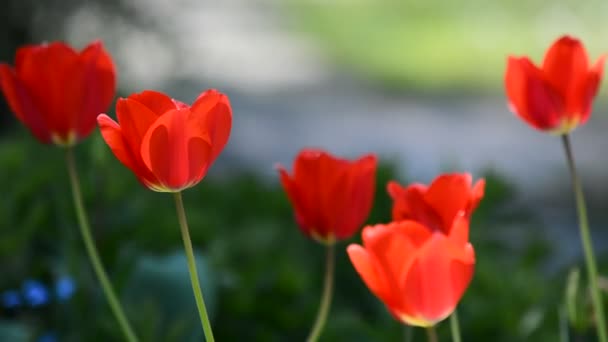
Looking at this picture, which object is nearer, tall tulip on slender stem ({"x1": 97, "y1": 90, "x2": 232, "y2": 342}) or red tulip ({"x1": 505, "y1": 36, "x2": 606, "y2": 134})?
tall tulip on slender stem ({"x1": 97, "y1": 90, "x2": 232, "y2": 342})

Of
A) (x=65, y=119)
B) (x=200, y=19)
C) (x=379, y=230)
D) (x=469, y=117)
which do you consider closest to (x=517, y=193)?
(x=65, y=119)

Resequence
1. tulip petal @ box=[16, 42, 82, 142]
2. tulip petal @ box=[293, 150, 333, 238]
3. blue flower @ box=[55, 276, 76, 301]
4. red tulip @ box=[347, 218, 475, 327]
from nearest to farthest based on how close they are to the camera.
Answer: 1. red tulip @ box=[347, 218, 475, 327]
2. tulip petal @ box=[293, 150, 333, 238]
3. tulip petal @ box=[16, 42, 82, 142]
4. blue flower @ box=[55, 276, 76, 301]

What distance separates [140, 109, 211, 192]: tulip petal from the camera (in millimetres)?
1038

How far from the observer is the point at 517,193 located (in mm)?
2643

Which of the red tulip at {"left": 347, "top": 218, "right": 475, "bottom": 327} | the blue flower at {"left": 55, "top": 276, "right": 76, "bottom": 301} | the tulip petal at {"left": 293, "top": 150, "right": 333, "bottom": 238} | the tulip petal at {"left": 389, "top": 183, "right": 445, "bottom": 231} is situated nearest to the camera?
the red tulip at {"left": 347, "top": 218, "right": 475, "bottom": 327}

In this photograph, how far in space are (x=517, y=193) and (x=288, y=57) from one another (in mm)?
7995

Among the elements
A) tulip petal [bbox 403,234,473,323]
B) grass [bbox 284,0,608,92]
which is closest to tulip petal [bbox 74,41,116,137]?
tulip petal [bbox 403,234,473,323]

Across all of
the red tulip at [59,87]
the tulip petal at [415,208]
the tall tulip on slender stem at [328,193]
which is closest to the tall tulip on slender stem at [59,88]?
the red tulip at [59,87]

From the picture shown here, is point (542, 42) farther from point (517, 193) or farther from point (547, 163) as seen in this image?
point (517, 193)

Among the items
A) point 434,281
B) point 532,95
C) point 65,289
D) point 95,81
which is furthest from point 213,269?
point 434,281

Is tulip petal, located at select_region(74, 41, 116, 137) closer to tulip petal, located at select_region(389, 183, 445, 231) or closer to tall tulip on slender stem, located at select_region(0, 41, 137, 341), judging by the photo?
tall tulip on slender stem, located at select_region(0, 41, 137, 341)

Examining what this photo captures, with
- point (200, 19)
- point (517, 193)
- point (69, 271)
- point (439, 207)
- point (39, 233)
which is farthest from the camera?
point (200, 19)

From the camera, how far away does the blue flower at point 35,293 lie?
1.82m

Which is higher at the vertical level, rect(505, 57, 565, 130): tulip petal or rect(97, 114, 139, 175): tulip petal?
rect(505, 57, 565, 130): tulip petal
